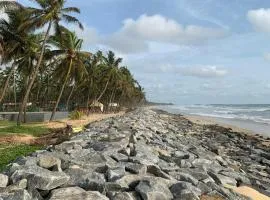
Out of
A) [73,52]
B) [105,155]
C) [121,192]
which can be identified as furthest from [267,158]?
[73,52]

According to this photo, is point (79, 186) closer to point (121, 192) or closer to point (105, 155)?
point (121, 192)

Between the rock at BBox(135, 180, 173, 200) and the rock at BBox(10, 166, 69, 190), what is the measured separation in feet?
4.00

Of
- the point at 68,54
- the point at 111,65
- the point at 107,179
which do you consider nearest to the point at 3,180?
the point at 107,179

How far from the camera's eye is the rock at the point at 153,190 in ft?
21.7

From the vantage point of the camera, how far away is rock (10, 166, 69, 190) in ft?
21.5

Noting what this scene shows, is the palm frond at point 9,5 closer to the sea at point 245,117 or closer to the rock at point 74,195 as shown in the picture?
the rock at point 74,195

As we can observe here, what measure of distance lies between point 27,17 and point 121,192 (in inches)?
927

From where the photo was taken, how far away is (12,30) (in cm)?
2914

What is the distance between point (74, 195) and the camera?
6316 millimetres

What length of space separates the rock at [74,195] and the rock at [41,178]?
0.75 ft

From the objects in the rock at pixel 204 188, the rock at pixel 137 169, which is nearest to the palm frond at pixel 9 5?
the rock at pixel 137 169

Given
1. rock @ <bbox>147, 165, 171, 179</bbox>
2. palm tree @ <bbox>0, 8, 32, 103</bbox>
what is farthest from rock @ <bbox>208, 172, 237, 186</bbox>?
palm tree @ <bbox>0, 8, 32, 103</bbox>

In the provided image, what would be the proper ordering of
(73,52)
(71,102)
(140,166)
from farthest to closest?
(71,102) < (73,52) < (140,166)

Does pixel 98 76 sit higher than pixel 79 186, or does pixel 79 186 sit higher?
pixel 98 76
